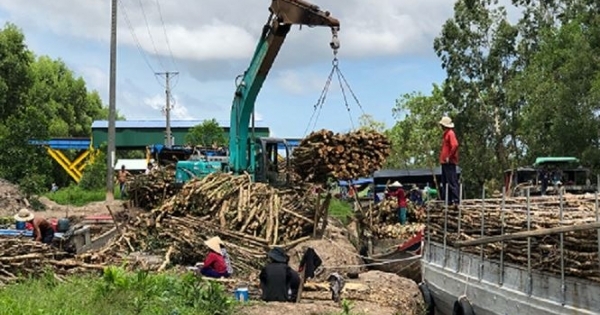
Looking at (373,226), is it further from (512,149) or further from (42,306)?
(512,149)

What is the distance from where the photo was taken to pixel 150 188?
2492cm

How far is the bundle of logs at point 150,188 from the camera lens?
24703 mm

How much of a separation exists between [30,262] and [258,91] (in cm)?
920

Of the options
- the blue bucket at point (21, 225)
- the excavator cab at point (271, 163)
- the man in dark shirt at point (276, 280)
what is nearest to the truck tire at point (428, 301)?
the man in dark shirt at point (276, 280)

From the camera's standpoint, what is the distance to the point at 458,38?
4784cm

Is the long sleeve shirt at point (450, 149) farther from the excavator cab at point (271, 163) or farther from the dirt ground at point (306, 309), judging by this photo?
the excavator cab at point (271, 163)

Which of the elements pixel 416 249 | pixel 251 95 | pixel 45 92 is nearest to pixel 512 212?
pixel 416 249

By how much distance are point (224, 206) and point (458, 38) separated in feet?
102

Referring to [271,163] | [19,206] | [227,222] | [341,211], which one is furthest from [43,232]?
[341,211]

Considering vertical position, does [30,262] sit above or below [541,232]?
below

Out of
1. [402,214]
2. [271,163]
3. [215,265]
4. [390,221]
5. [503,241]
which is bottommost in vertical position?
[215,265]

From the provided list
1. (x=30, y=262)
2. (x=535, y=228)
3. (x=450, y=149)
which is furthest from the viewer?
(x=450, y=149)

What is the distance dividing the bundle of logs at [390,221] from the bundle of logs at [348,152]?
664 cm

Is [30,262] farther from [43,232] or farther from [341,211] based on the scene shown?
[341,211]
